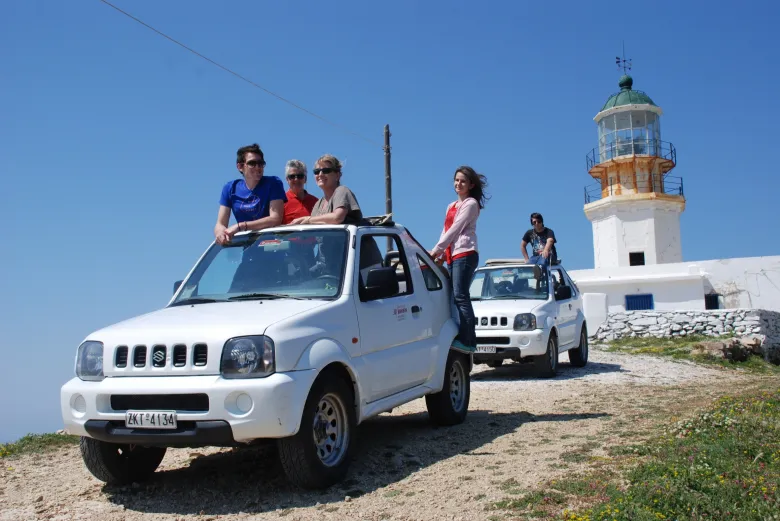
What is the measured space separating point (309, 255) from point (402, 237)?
129 centimetres

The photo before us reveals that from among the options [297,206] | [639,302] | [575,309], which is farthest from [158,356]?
[639,302]

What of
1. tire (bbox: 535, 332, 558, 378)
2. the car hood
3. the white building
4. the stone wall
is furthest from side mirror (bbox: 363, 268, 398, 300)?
the white building

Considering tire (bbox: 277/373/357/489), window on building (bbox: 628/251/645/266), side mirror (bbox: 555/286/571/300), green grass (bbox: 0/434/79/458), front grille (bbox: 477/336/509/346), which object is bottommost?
green grass (bbox: 0/434/79/458)

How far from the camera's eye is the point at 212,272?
615 centimetres

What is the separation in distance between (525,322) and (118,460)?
25.3ft

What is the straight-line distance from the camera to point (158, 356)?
4785 mm

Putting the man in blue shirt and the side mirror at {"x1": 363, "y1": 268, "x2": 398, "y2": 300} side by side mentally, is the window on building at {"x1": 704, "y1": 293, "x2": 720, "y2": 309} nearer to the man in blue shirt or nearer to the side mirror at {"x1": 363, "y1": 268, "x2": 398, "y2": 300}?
the man in blue shirt

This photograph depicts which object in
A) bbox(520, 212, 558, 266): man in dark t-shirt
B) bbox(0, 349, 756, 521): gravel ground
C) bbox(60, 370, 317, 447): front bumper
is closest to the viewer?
bbox(60, 370, 317, 447): front bumper

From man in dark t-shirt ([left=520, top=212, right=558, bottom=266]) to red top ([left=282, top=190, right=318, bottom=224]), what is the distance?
21.7 ft

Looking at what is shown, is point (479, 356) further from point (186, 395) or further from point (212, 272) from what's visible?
point (186, 395)

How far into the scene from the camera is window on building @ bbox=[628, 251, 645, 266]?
127 feet

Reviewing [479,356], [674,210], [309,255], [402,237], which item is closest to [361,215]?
[402,237]

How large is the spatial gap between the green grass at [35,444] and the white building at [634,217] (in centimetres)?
2999

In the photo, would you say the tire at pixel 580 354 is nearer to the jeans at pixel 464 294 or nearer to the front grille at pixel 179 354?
the jeans at pixel 464 294
